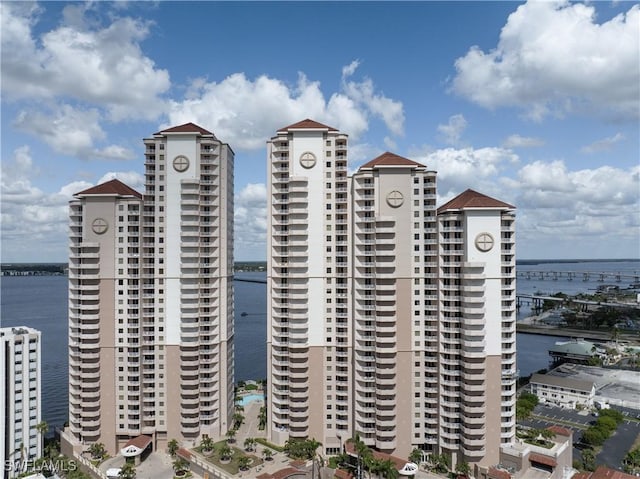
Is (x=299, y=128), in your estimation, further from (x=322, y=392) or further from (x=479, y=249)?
(x=322, y=392)

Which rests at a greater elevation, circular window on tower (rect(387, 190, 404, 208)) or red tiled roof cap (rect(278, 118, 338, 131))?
red tiled roof cap (rect(278, 118, 338, 131))

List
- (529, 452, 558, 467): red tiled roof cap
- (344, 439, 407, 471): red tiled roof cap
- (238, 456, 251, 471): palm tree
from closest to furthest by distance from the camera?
(529, 452, 558, 467): red tiled roof cap < (344, 439, 407, 471): red tiled roof cap < (238, 456, 251, 471): palm tree

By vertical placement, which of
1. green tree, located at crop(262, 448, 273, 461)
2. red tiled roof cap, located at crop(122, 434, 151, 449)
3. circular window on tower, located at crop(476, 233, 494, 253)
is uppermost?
circular window on tower, located at crop(476, 233, 494, 253)

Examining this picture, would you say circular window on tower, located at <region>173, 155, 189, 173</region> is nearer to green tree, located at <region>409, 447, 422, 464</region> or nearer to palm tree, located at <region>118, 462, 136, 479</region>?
palm tree, located at <region>118, 462, 136, 479</region>

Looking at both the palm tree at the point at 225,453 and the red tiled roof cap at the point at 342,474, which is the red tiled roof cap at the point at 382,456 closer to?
the red tiled roof cap at the point at 342,474

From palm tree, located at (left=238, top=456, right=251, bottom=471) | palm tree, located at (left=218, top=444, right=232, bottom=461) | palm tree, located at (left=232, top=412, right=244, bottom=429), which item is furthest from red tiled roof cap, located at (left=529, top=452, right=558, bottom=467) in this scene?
palm tree, located at (left=232, top=412, right=244, bottom=429)

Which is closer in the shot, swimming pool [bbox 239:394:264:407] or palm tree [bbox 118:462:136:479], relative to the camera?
palm tree [bbox 118:462:136:479]

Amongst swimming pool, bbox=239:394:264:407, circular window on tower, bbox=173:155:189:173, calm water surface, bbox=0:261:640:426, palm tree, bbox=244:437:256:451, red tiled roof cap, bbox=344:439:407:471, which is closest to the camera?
red tiled roof cap, bbox=344:439:407:471
